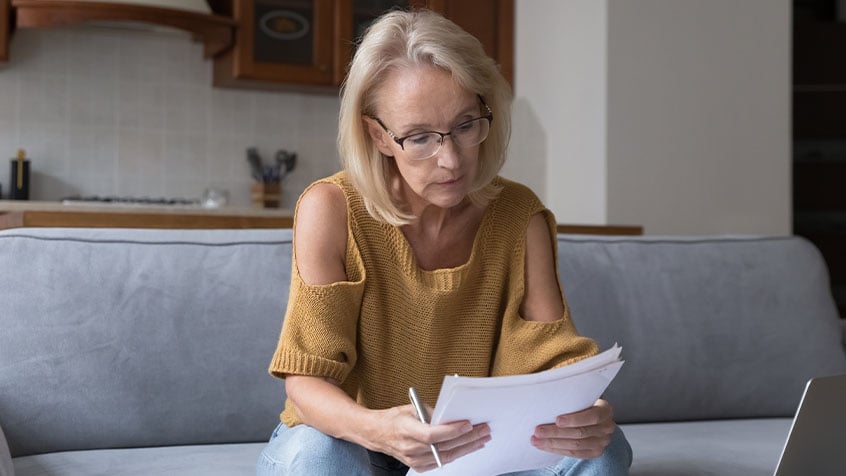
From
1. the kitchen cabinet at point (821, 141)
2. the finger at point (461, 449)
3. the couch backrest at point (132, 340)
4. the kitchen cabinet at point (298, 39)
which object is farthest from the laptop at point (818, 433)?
the kitchen cabinet at point (821, 141)

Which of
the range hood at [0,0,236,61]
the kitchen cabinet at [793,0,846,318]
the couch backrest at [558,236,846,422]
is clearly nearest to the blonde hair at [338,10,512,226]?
the couch backrest at [558,236,846,422]

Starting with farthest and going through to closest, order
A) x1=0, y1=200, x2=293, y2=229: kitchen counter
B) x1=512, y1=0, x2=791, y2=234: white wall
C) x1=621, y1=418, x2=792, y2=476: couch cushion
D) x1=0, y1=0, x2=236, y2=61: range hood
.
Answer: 1. x1=512, y1=0, x2=791, y2=234: white wall
2. x1=0, y1=0, x2=236, y2=61: range hood
3. x1=0, y1=200, x2=293, y2=229: kitchen counter
4. x1=621, y1=418, x2=792, y2=476: couch cushion

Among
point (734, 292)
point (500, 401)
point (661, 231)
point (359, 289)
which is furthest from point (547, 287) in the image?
point (661, 231)

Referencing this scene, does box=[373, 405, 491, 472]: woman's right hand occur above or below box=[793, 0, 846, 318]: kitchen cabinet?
below

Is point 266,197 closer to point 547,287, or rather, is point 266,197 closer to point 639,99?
point 639,99

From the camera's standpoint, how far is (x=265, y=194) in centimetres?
432

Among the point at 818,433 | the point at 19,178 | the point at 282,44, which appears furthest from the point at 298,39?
the point at 818,433

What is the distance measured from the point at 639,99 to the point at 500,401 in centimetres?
294

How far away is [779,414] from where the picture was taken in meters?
2.13

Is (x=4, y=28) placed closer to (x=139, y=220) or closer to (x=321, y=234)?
(x=139, y=220)

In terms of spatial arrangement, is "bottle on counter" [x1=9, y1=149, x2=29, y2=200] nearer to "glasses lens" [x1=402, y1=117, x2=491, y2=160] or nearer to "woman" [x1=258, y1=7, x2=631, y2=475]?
"woman" [x1=258, y1=7, x2=631, y2=475]

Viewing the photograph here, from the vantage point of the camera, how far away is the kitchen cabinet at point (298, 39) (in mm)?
4090

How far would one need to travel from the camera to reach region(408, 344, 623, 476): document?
107 centimetres

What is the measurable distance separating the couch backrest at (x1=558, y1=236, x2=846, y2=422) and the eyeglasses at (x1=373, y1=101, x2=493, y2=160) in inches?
26.2
